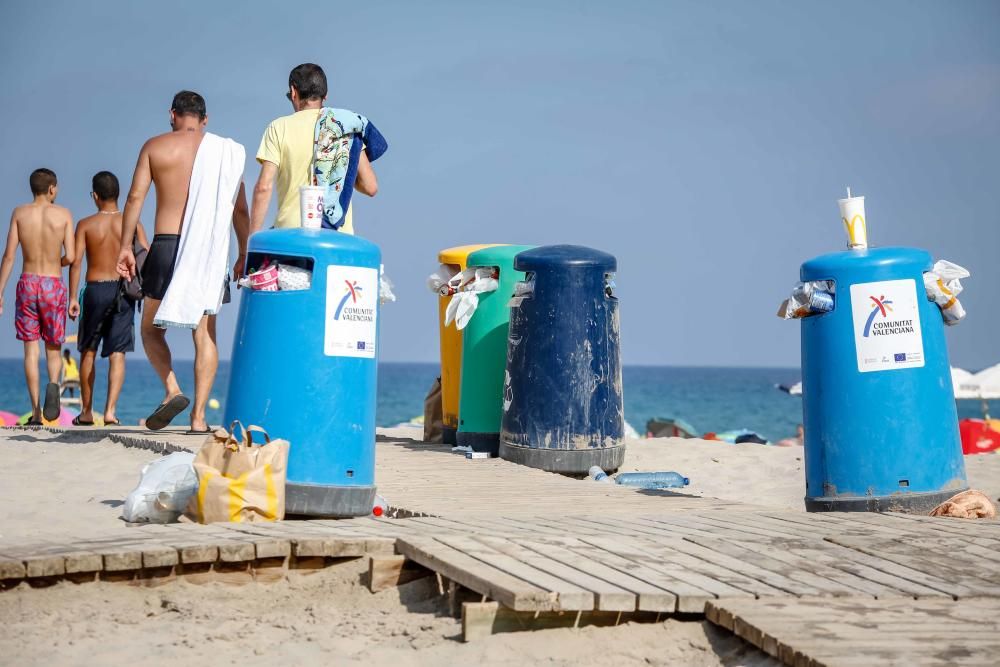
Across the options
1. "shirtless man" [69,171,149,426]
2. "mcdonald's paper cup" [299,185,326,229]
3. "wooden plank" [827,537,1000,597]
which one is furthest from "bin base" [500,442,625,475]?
"shirtless man" [69,171,149,426]

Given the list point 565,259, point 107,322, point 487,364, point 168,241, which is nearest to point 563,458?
point 487,364

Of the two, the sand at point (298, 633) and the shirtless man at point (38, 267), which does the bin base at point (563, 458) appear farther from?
the shirtless man at point (38, 267)

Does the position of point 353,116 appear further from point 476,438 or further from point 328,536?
point 328,536

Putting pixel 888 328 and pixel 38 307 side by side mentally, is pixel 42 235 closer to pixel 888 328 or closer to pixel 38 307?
pixel 38 307

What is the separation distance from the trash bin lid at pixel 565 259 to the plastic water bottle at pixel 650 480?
1342 millimetres

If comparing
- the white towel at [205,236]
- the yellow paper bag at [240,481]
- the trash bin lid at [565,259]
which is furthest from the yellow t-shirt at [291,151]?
the yellow paper bag at [240,481]

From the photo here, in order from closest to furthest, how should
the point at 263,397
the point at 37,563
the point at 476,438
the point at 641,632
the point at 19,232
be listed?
1. the point at 641,632
2. the point at 37,563
3. the point at 263,397
4. the point at 476,438
5. the point at 19,232

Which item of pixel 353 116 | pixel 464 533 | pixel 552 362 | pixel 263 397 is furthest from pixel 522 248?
pixel 464 533

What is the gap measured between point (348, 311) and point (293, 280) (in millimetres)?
279

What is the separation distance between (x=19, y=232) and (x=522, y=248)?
513 cm

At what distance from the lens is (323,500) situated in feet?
17.9

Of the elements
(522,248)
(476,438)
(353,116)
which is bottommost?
(476,438)

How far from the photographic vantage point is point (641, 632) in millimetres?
3836

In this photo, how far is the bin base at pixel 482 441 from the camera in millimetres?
8461
